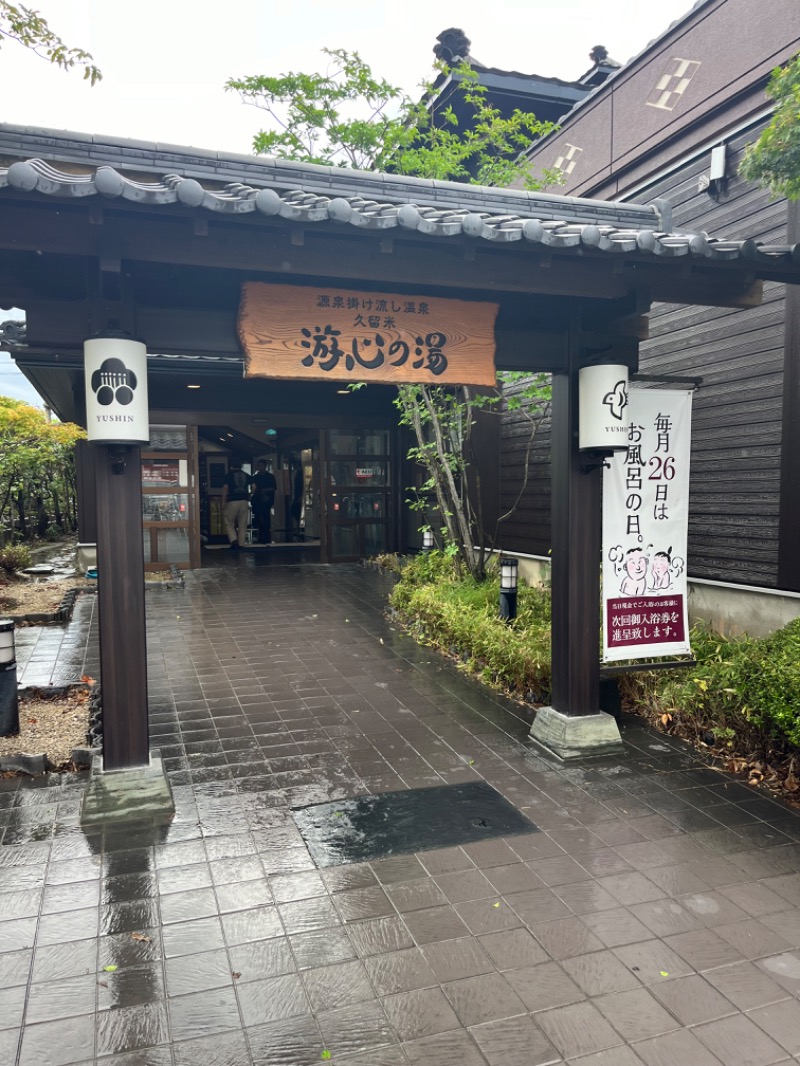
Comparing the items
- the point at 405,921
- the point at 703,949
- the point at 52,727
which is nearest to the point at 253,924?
the point at 405,921

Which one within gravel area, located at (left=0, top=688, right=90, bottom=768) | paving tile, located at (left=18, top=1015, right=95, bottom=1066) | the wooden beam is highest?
the wooden beam

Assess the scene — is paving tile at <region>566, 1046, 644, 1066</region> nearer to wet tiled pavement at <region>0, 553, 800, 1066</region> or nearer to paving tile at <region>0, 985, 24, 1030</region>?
wet tiled pavement at <region>0, 553, 800, 1066</region>

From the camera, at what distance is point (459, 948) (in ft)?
10.6

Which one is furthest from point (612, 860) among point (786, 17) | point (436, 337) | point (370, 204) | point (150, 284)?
point (786, 17)

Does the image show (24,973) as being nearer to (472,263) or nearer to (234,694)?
(234,694)

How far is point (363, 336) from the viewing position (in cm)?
471

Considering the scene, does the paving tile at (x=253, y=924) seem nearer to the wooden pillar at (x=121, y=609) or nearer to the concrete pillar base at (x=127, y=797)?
the concrete pillar base at (x=127, y=797)

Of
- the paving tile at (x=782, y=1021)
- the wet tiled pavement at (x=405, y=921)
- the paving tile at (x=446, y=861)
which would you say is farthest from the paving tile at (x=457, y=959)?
the paving tile at (x=782, y=1021)

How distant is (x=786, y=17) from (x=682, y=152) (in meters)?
1.50

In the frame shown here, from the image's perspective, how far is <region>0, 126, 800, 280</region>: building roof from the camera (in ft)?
11.9

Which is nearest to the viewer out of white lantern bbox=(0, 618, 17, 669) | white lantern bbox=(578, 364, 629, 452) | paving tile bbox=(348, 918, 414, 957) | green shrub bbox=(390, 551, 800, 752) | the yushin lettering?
paving tile bbox=(348, 918, 414, 957)

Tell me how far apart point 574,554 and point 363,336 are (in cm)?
229

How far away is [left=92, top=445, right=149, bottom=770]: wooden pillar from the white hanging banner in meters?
3.39

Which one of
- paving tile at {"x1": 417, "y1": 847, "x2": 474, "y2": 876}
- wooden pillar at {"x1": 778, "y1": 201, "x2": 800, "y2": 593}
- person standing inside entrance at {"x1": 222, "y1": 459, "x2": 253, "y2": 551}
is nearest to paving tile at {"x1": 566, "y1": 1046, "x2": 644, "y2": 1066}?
paving tile at {"x1": 417, "y1": 847, "x2": 474, "y2": 876}
